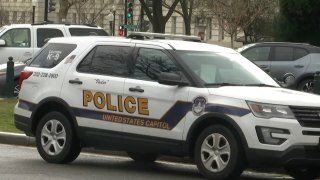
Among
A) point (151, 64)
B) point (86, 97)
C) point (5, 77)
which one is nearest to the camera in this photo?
point (151, 64)

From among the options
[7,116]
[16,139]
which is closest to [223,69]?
[16,139]

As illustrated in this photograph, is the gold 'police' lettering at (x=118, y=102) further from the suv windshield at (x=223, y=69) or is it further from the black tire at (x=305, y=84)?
the black tire at (x=305, y=84)

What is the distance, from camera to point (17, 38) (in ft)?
75.5

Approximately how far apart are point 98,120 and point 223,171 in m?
2.00

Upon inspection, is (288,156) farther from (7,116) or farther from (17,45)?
(17,45)

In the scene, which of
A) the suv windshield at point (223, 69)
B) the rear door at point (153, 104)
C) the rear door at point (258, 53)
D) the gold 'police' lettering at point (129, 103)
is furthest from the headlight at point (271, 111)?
the rear door at point (258, 53)

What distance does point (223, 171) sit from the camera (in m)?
8.93

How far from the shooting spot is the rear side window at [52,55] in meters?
10.9

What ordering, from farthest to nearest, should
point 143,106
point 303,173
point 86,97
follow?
point 86,97
point 303,173
point 143,106

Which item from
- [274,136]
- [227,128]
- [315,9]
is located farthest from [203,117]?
[315,9]

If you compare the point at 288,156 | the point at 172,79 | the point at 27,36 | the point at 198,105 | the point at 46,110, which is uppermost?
the point at 27,36

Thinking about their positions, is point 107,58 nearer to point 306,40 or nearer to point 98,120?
point 98,120

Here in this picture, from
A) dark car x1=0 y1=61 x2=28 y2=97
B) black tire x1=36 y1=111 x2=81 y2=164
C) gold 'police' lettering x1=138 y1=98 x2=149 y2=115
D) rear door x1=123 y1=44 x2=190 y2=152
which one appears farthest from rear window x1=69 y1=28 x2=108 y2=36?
gold 'police' lettering x1=138 y1=98 x2=149 y2=115

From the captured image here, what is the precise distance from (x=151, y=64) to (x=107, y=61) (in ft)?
2.47
